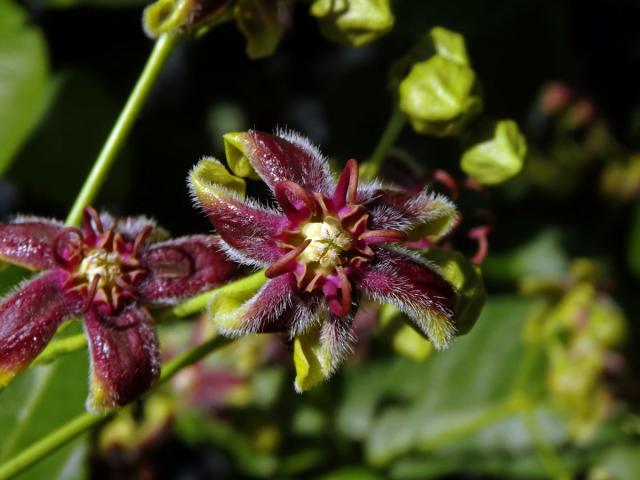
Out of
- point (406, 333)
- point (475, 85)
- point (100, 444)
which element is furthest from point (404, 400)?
point (475, 85)

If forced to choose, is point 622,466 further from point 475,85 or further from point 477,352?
point 475,85

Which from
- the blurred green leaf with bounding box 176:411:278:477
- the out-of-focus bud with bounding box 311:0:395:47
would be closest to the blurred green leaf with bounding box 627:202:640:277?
Result: the blurred green leaf with bounding box 176:411:278:477

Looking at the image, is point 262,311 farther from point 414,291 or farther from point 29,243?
point 29,243

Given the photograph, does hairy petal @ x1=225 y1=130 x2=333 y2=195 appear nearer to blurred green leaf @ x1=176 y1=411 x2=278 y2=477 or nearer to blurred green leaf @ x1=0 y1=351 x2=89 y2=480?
blurred green leaf @ x1=0 y1=351 x2=89 y2=480

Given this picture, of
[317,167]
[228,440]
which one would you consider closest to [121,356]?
[317,167]

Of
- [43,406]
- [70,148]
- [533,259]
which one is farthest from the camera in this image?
[533,259]
